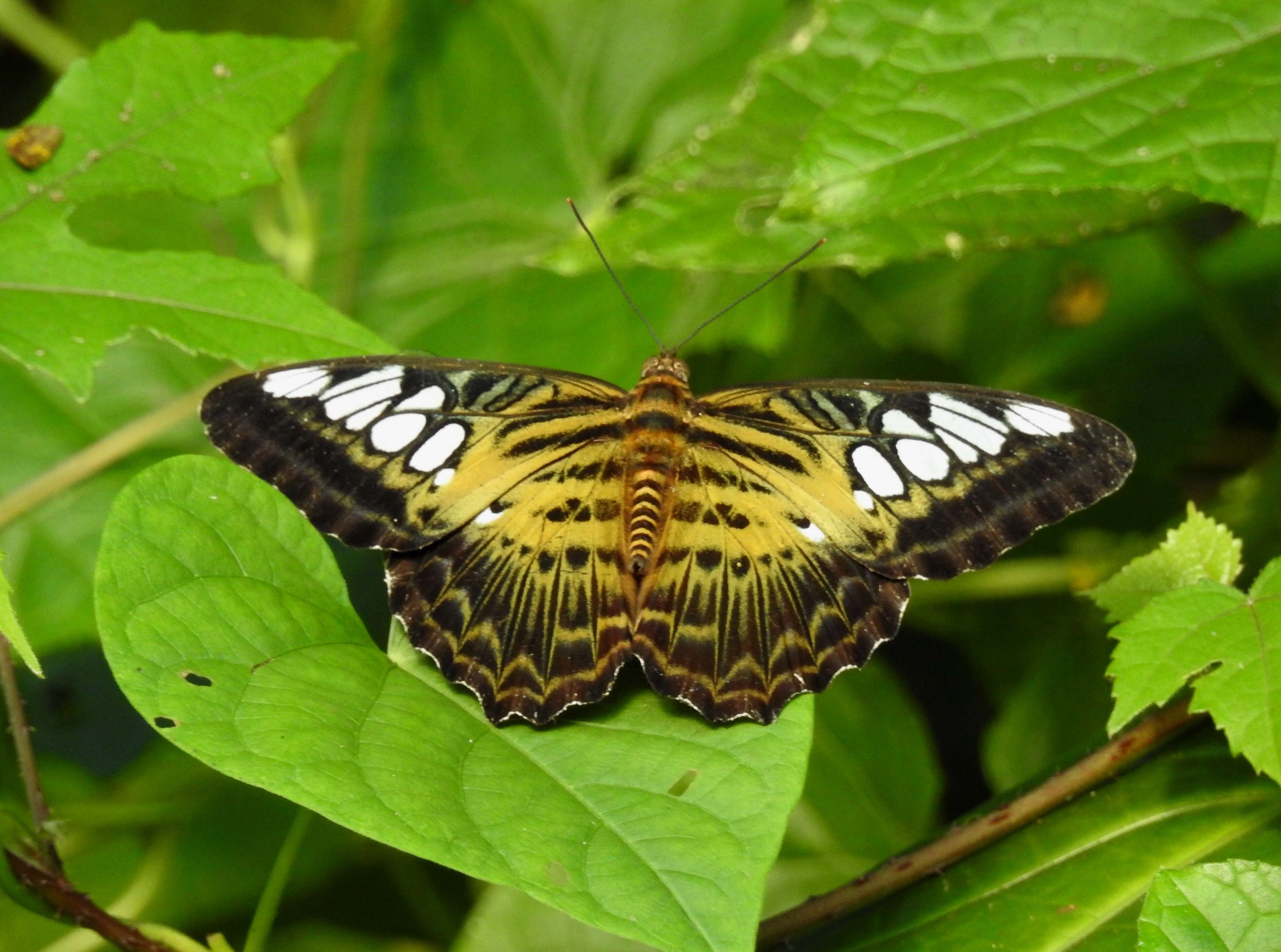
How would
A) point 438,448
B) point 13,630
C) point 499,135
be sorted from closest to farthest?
point 13,630 → point 438,448 → point 499,135

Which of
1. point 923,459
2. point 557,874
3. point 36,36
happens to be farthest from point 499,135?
point 557,874

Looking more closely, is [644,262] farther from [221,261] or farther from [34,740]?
[34,740]

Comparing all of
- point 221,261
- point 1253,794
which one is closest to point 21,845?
point 221,261

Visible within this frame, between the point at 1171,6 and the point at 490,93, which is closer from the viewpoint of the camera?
the point at 1171,6

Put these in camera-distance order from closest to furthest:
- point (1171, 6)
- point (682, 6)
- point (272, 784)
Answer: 1. point (272, 784)
2. point (1171, 6)
3. point (682, 6)

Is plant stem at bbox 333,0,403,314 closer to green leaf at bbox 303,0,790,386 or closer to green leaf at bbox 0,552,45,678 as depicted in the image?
green leaf at bbox 303,0,790,386

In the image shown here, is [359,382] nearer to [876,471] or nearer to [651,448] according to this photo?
[651,448]

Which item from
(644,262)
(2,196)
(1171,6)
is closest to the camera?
(1171,6)
